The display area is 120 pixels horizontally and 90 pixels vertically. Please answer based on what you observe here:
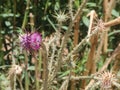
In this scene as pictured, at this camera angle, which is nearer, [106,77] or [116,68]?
[106,77]

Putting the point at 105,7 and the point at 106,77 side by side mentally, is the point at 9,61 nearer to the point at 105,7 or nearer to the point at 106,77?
the point at 105,7

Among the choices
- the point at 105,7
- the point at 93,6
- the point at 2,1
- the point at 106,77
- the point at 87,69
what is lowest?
the point at 106,77

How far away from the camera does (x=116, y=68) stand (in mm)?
1067

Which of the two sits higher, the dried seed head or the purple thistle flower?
the purple thistle flower

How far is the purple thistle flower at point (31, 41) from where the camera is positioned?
0.72m

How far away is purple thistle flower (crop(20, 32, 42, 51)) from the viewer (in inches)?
28.3

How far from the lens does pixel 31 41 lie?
0.73 m

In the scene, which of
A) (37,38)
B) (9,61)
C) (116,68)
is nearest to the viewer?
(37,38)

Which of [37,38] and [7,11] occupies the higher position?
[7,11]

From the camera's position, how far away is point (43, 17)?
5.07 ft

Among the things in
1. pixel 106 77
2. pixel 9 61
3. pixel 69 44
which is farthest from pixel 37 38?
pixel 9 61

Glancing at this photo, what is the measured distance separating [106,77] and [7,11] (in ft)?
2.84

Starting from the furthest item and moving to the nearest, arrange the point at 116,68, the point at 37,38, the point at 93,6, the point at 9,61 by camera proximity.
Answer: the point at 9,61
the point at 93,6
the point at 116,68
the point at 37,38

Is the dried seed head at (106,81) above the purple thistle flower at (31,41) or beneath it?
beneath
